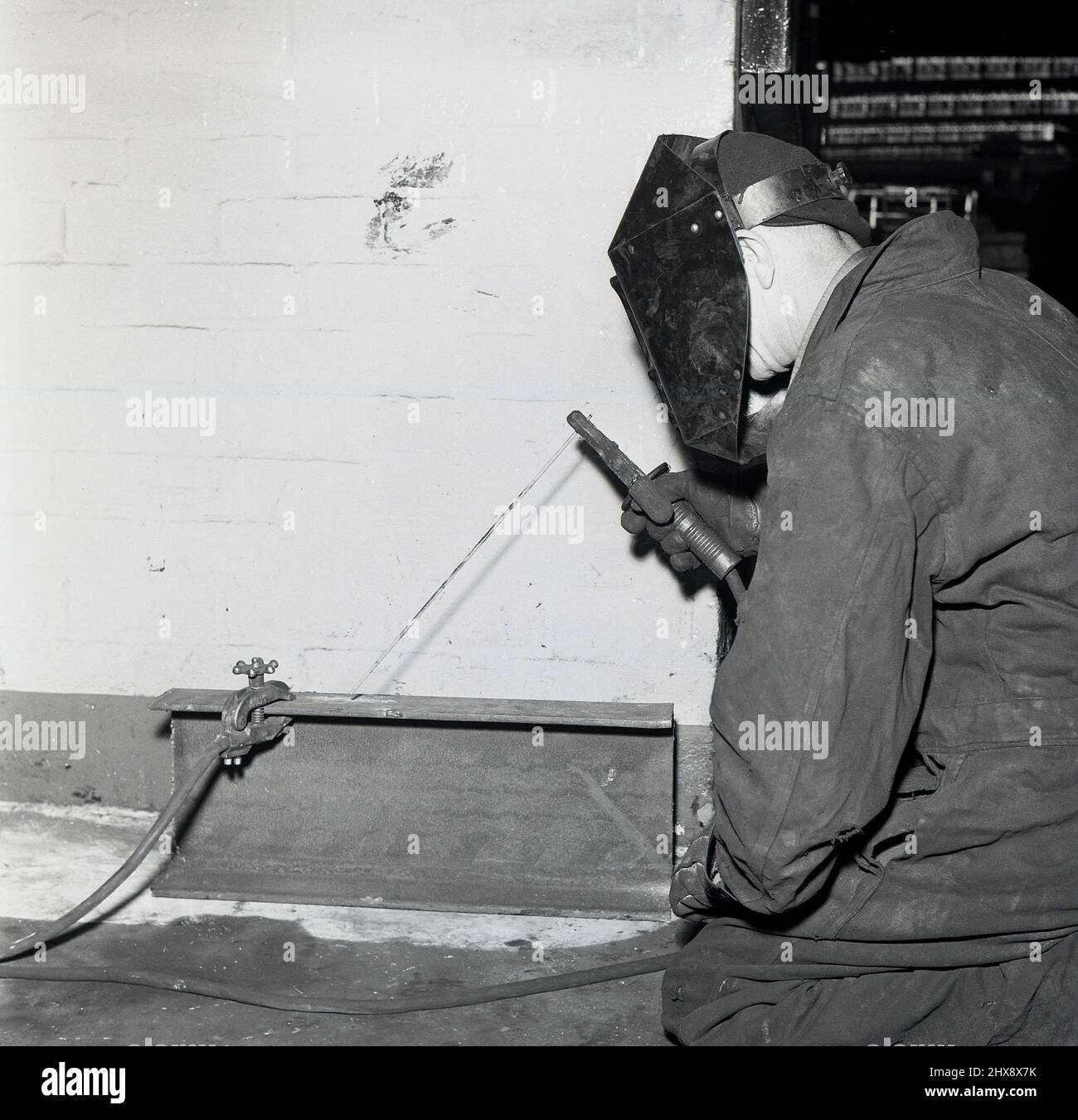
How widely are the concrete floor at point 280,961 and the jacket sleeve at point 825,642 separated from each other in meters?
1.02

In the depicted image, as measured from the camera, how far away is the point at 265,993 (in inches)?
107

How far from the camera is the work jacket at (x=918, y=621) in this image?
1762 mm

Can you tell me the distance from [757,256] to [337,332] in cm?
169

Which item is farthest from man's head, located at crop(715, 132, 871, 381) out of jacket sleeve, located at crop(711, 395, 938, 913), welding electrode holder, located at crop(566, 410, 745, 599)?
welding electrode holder, located at crop(566, 410, 745, 599)

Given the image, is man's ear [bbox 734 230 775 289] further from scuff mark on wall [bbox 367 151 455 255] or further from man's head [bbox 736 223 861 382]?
scuff mark on wall [bbox 367 151 455 255]

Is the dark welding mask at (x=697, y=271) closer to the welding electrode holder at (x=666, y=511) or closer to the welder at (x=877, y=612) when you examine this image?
the welder at (x=877, y=612)

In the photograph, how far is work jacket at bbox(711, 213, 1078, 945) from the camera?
69.4 inches

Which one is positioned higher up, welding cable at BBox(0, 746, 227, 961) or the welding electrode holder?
the welding electrode holder

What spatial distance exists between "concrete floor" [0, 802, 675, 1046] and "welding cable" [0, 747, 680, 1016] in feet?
0.08

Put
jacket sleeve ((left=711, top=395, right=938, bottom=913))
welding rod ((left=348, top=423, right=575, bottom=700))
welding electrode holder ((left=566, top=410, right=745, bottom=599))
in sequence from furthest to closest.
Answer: welding rod ((left=348, top=423, right=575, bottom=700)), welding electrode holder ((left=566, top=410, right=745, bottom=599)), jacket sleeve ((left=711, top=395, right=938, bottom=913))

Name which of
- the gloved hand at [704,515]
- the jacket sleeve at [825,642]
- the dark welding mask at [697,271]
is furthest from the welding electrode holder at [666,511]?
the jacket sleeve at [825,642]

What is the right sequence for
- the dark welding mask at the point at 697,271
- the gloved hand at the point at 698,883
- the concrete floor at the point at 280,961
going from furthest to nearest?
the concrete floor at the point at 280,961 → the gloved hand at the point at 698,883 → the dark welding mask at the point at 697,271

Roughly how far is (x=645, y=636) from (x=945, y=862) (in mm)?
1513

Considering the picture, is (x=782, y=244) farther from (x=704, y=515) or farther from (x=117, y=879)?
(x=117, y=879)
